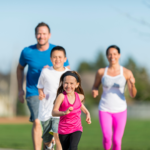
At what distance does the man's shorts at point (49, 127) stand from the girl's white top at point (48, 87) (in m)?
0.10

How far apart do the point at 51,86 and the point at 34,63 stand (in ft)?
2.55

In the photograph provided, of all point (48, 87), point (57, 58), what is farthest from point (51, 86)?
point (57, 58)

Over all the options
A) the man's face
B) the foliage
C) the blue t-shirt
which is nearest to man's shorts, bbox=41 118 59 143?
the blue t-shirt

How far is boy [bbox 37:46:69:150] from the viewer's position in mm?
5707

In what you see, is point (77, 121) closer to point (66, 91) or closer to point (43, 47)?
point (66, 91)

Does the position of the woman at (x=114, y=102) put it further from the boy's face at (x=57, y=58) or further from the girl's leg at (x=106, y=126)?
the boy's face at (x=57, y=58)

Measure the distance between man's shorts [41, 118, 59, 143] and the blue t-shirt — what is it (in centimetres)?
70

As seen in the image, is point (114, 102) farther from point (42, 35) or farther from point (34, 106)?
point (42, 35)

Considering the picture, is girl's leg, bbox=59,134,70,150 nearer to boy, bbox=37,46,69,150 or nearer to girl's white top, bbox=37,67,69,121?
boy, bbox=37,46,69,150

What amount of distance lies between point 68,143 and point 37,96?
1544 mm

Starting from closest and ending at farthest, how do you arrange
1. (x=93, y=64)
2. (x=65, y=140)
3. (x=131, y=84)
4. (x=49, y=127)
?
(x=65, y=140)
(x=49, y=127)
(x=131, y=84)
(x=93, y=64)

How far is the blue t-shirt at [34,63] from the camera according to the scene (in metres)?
6.29

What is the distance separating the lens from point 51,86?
574 cm

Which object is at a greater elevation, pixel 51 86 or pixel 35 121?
pixel 51 86
